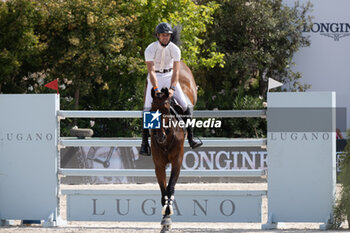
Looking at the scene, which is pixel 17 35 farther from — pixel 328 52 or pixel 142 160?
pixel 328 52

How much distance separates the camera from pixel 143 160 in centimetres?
1506

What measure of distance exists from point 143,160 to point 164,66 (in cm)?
746

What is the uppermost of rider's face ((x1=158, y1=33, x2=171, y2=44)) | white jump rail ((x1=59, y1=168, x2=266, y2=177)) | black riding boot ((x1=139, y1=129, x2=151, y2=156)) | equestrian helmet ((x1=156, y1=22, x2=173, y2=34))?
equestrian helmet ((x1=156, y1=22, x2=173, y2=34))

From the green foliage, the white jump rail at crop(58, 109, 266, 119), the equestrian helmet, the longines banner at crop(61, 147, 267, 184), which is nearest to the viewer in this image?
the equestrian helmet

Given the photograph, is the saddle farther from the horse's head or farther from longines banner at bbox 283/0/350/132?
longines banner at bbox 283/0/350/132

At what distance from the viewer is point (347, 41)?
26859 millimetres

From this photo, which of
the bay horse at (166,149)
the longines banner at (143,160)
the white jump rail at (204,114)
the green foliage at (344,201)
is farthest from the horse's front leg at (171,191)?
the longines banner at (143,160)

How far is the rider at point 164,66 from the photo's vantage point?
25.1 feet

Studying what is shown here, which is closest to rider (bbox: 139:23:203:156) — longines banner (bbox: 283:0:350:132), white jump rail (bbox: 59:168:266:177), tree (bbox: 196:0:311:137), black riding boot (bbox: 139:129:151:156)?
black riding boot (bbox: 139:129:151:156)

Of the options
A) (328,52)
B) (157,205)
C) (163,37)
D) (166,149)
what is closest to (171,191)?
(166,149)

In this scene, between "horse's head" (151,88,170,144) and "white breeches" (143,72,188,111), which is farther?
"white breeches" (143,72,188,111)

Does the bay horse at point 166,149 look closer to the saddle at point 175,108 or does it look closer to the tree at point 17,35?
the saddle at point 175,108

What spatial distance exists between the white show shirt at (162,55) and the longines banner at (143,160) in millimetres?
6090

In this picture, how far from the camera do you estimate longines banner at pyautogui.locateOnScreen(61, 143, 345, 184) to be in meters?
14.1
